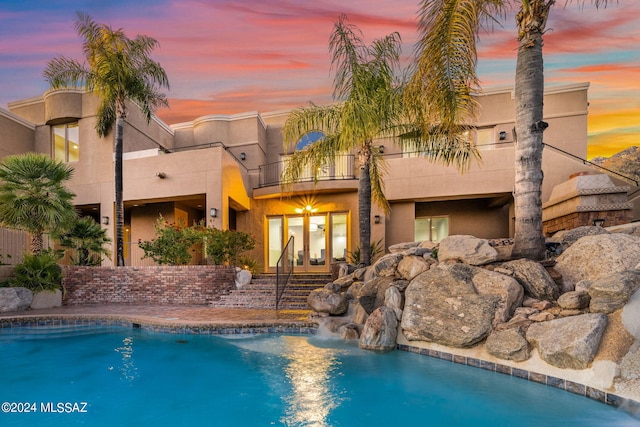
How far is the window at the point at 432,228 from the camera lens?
14633 mm

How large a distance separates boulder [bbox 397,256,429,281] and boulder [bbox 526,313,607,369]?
2.30 m

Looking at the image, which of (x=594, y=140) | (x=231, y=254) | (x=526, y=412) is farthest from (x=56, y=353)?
(x=594, y=140)

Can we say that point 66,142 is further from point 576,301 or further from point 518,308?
point 576,301

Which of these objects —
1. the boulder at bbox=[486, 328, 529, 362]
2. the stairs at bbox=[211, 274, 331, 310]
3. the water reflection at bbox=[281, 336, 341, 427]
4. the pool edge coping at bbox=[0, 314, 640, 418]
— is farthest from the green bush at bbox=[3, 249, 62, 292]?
the boulder at bbox=[486, 328, 529, 362]

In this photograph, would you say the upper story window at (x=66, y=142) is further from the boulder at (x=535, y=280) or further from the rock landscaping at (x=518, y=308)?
Result: the boulder at (x=535, y=280)

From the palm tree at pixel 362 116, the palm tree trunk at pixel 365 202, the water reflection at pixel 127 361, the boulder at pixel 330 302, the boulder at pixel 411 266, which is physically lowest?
the water reflection at pixel 127 361

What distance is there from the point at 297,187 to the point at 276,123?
17.6 feet

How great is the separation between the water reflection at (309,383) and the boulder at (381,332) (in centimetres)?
58

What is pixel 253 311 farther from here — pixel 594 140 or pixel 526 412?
pixel 594 140

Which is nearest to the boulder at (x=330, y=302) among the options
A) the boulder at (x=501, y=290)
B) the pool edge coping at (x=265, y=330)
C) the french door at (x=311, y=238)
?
the pool edge coping at (x=265, y=330)

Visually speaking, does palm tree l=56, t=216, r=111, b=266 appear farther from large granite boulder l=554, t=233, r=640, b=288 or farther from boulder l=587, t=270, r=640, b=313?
boulder l=587, t=270, r=640, b=313

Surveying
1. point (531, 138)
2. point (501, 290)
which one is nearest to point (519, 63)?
point (531, 138)

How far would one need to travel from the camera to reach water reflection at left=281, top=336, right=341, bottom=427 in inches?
150

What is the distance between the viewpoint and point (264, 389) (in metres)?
4.57
